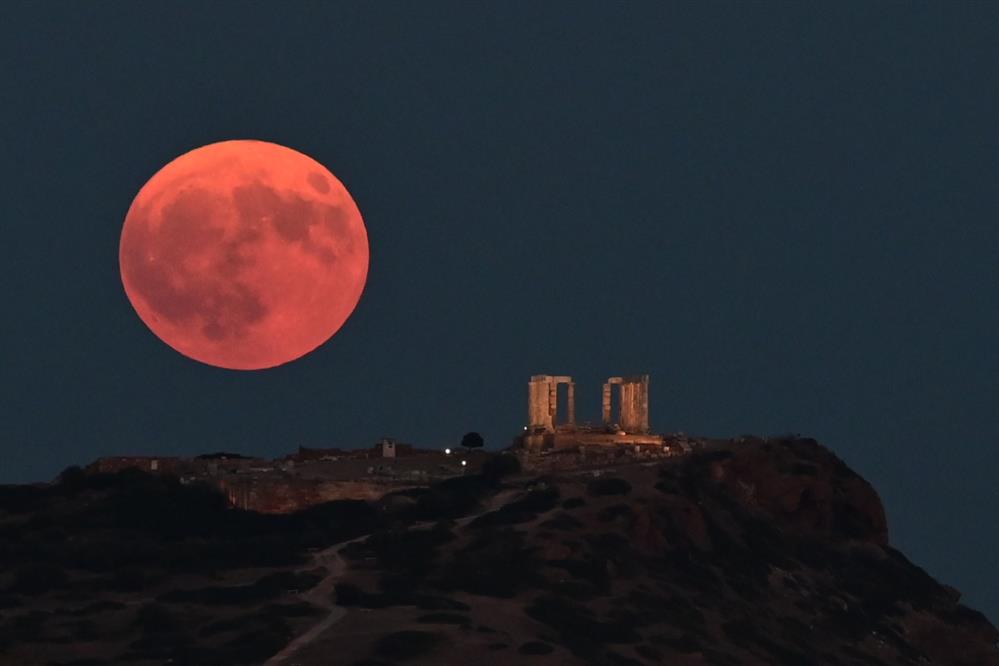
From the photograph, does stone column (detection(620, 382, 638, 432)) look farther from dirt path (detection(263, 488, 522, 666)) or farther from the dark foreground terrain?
dirt path (detection(263, 488, 522, 666))

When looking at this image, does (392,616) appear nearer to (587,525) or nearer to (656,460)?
(587,525)

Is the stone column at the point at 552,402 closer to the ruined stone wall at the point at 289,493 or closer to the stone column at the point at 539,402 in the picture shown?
the stone column at the point at 539,402

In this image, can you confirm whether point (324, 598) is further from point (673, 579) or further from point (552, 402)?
point (552, 402)

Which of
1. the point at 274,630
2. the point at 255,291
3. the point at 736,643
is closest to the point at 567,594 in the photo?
the point at 736,643

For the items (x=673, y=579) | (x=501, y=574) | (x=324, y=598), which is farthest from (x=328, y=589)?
(x=673, y=579)

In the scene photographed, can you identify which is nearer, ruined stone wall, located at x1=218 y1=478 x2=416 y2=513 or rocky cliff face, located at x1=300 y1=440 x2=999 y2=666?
rocky cliff face, located at x1=300 y1=440 x2=999 y2=666

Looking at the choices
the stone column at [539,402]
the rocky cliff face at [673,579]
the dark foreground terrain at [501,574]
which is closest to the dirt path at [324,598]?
the dark foreground terrain at [501,574]

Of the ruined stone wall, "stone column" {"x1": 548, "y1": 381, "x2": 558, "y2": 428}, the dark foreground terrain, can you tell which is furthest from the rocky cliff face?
"stone column" {"x1": 548, "y1": 381, "x2": 558, "y2": 428}
